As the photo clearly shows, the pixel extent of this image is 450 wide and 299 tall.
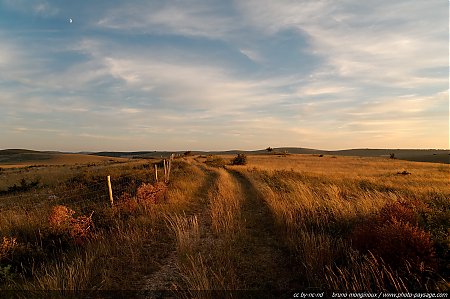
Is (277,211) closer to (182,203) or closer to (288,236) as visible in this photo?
(288,236)

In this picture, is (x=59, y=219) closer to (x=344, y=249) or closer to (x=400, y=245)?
(x=344, y=249)

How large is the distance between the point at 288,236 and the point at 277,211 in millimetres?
2547

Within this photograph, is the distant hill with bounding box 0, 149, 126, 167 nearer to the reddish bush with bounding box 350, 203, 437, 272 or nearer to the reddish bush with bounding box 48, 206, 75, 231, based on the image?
the reddish bush with bounding box 48, 206, 75, 231

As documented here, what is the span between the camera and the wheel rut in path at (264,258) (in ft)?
19.2

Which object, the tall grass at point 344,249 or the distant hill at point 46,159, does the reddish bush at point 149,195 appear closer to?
the tall grass at point 344,249

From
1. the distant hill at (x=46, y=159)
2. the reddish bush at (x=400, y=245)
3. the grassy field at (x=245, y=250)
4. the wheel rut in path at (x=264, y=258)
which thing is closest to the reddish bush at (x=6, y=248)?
the grassy field at (x=245, y=250)

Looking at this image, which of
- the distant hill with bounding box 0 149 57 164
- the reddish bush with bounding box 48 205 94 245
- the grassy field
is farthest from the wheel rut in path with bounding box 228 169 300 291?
the distant hill with bounding box 0 149 57 164

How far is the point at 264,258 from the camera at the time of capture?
7133 mm

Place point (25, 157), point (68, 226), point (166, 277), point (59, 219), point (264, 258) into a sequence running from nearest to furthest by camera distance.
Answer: point (166, 277), point (264, 258), point (68, 226), point (59, 219), point (25, 157)

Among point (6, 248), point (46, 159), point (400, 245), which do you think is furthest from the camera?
point (46, 159)

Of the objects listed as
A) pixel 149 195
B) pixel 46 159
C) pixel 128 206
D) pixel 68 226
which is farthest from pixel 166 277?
pixel 46 159

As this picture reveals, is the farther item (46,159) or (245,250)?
(46,159)

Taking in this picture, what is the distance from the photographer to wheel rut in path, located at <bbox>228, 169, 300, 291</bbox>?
19.2ft

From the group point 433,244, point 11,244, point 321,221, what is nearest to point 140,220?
point 11,244
